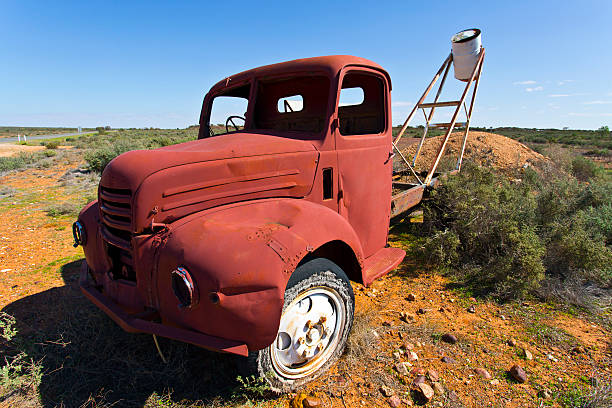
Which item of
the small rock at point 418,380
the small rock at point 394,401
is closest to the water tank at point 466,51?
the small rock at point 418,380

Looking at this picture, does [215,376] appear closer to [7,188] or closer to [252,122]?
[252,122]

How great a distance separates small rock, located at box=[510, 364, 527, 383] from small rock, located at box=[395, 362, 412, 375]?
757 millimetres

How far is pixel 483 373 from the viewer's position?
8.39 feet

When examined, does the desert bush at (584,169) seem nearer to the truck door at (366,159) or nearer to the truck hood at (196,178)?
the truck door at (366,159)

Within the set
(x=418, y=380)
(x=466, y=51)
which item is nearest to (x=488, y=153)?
(x=466, y=51)

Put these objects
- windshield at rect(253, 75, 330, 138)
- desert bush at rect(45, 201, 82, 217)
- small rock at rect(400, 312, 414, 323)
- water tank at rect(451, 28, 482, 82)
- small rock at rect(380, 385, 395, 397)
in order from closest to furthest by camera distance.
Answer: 1. small rock at rect(380, 385, 395, 397)
2. small rock at rect(400, 312, 414, 323)
3. windshield at rect(253, 75, 330, 138)
4. water tank at rect(451, 28, 482, 82)
5. desert bush at rect(45, 201, 82, 217)

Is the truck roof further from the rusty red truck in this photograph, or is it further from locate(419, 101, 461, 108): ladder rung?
locate(419, 101, 461, 108): ladder rung

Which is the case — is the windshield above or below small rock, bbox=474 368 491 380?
above

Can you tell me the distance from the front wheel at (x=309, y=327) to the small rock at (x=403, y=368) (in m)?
0.45

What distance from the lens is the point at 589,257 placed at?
3.80 metres

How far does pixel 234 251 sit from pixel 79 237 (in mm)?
1852

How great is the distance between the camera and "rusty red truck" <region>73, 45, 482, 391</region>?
184 centimetres

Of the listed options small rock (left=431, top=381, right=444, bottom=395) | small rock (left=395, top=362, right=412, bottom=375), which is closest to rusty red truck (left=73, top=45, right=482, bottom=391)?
small rock (left=395, top=362, right=412, bottom=375)

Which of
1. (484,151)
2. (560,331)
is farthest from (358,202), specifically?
(484,151)
